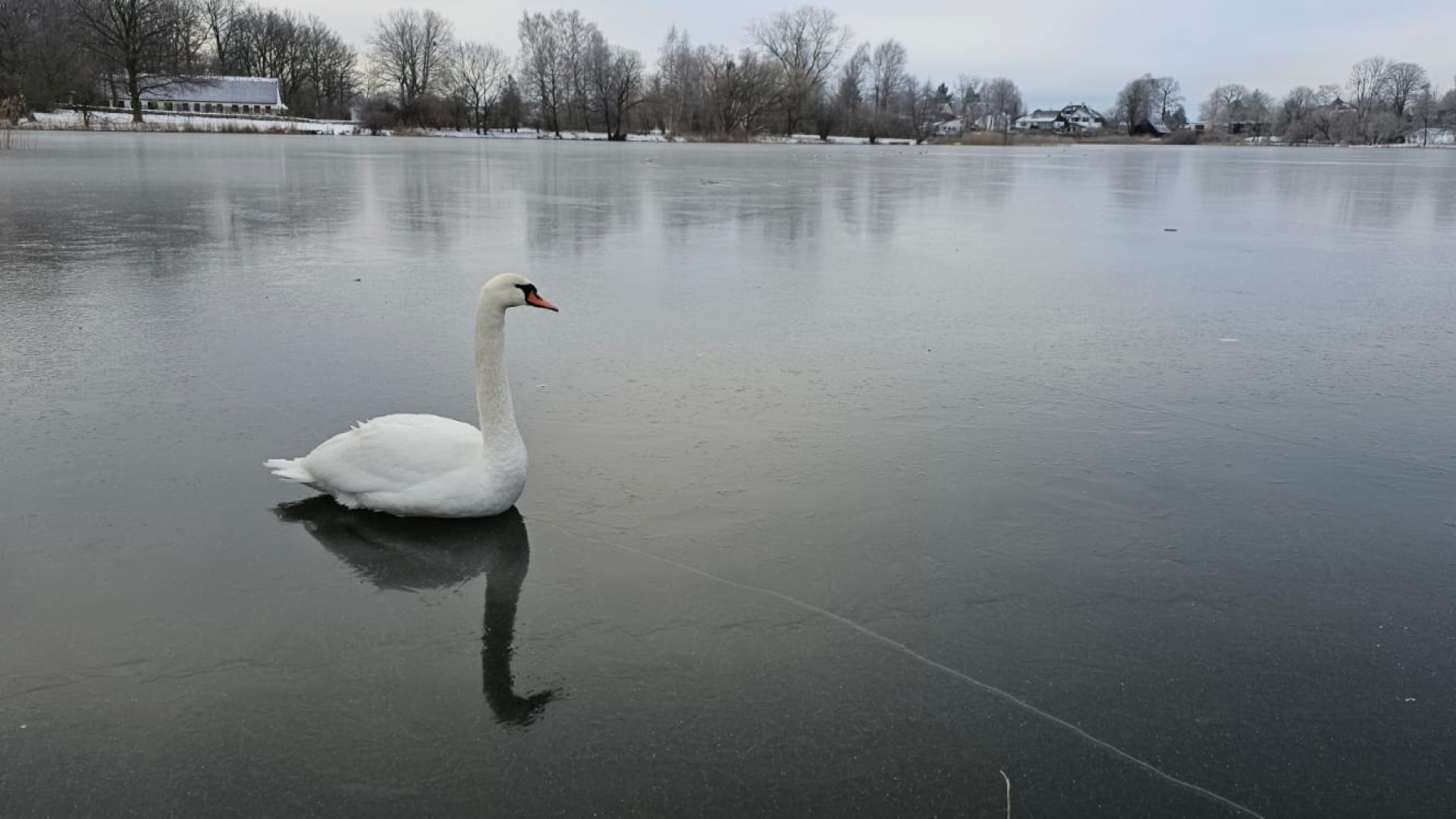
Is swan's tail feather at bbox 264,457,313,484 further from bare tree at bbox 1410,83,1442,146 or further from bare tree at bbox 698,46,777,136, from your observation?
bare tree at bbox 1410,83,1442,146

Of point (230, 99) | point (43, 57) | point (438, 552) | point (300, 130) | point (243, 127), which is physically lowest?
point (438, 552)

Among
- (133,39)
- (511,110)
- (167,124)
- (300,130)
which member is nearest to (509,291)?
(167,124)

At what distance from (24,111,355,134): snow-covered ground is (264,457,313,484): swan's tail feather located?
5346cm

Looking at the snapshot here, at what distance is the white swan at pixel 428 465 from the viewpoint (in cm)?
339

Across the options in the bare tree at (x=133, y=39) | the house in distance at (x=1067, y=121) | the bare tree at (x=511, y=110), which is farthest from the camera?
the house in distance at (x=1067, y=121)

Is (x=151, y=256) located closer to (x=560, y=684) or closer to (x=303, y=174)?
(x=560, y=684)

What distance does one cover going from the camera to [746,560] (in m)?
3.12

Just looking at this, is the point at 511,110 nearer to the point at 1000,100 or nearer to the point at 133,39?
the point at 133,39

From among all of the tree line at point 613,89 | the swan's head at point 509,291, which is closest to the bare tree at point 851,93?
the tree line at point 613,89

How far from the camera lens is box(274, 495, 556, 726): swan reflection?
9.04ft

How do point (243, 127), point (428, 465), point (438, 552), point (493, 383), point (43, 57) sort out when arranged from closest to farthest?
1. point (438, 552)
2. point (428, 465)
3. point (493, 383)
4. point (43, 57)
5. point (243, 127)

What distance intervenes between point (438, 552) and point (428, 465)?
34 centimetres

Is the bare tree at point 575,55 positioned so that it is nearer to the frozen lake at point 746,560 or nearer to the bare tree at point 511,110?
the bare tree at point 511,110

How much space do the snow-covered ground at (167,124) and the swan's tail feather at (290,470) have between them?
53.5 m
